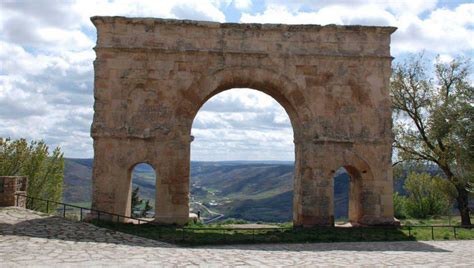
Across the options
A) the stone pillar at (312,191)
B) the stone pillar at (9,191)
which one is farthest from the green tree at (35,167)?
the stone pillar at (312,191)

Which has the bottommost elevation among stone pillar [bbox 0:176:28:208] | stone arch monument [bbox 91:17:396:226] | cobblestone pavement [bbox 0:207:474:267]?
cobblestone pavement [bbox 0:207:474:267]

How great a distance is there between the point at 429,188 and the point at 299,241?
18.7m

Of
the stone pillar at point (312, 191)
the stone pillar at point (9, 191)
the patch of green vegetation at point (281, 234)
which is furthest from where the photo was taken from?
the stone pillar at point (312, 191)

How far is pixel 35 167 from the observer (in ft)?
101

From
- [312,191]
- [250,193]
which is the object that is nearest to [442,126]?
[312,191]

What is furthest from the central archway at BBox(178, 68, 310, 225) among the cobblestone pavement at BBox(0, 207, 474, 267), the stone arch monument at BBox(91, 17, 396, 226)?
the cobblestone pavement at BBox(0, 207, 474, 267)

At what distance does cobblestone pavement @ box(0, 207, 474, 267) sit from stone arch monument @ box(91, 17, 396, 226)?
315cm

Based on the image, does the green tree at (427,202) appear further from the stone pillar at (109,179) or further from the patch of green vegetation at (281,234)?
the stone pillar at (109,179)

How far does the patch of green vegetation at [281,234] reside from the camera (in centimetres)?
1414

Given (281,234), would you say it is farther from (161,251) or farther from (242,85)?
(242,85)

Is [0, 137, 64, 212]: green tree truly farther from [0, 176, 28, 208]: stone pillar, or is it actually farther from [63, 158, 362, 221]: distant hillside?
[63, 158, 362, 221]: distant hillside

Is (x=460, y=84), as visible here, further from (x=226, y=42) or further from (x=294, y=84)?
(x=226, y=42)

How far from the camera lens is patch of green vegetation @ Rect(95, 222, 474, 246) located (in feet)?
46.4

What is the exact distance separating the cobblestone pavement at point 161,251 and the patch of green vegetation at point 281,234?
2.06 ft
